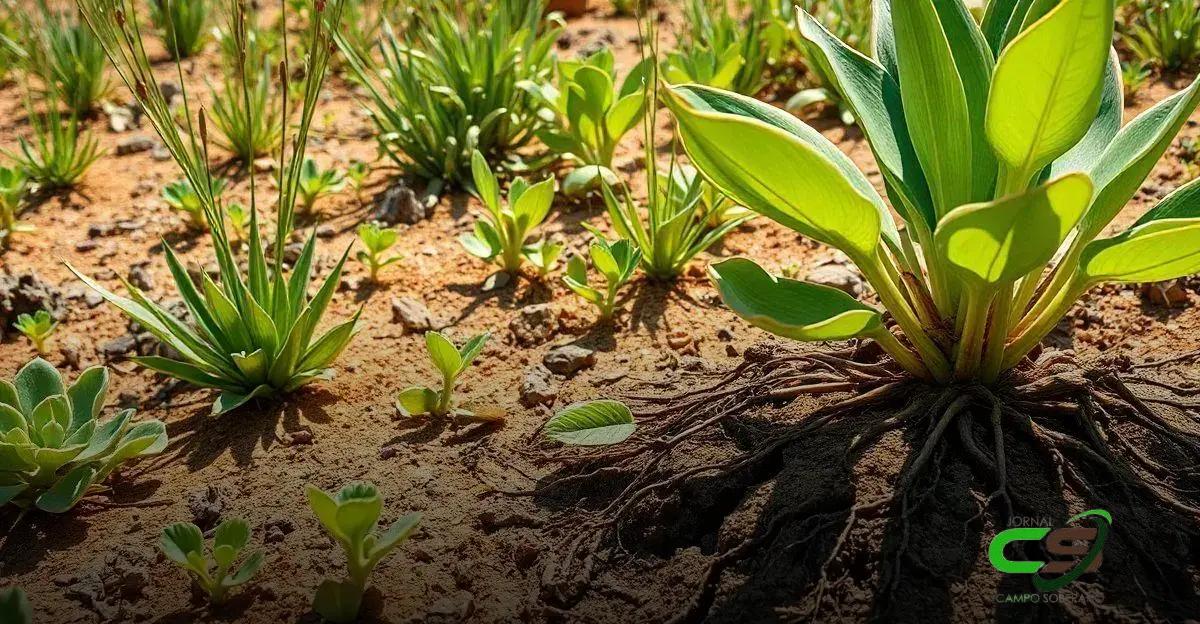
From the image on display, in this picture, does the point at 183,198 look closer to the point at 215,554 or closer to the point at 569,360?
the point at 569,360

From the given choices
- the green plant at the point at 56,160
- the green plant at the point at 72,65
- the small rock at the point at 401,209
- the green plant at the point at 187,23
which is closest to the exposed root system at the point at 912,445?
the small rock at the point at 401,209

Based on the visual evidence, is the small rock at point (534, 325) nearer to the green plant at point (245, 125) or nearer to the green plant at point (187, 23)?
the green plant at point (245, 125)

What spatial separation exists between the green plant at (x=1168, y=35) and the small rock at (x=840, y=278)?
168cm

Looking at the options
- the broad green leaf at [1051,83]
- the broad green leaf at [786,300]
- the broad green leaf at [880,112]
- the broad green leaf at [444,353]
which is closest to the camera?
the broad green leaf at [1051,83]

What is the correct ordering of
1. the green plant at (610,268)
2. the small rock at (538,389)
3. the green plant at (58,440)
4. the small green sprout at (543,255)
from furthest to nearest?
the small green sprout at (543,255) → the green plant at (610,268) → the small rock at (538,389) → the green plant at (58,440)

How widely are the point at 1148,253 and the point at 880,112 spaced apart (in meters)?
0.55

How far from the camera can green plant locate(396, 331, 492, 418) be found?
2043 millimetres

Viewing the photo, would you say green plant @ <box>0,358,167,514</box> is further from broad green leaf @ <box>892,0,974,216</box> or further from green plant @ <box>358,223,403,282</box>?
broad green leaf @ <box>892,0,974,216</box>

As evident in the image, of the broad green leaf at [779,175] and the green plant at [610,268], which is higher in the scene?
the broad green leaf at [779,175]

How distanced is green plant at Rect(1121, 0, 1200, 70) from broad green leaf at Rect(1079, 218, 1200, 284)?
2.27 metres

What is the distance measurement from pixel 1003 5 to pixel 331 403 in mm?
1710

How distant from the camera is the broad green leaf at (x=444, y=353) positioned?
2.03 metres

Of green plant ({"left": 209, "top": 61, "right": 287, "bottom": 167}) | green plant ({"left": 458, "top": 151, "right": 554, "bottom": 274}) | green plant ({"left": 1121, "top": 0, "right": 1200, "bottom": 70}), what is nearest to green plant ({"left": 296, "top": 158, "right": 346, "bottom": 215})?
green plant ({"left": 209, "top": 61, "right": 287, "bottom": 167})

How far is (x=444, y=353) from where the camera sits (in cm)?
205
